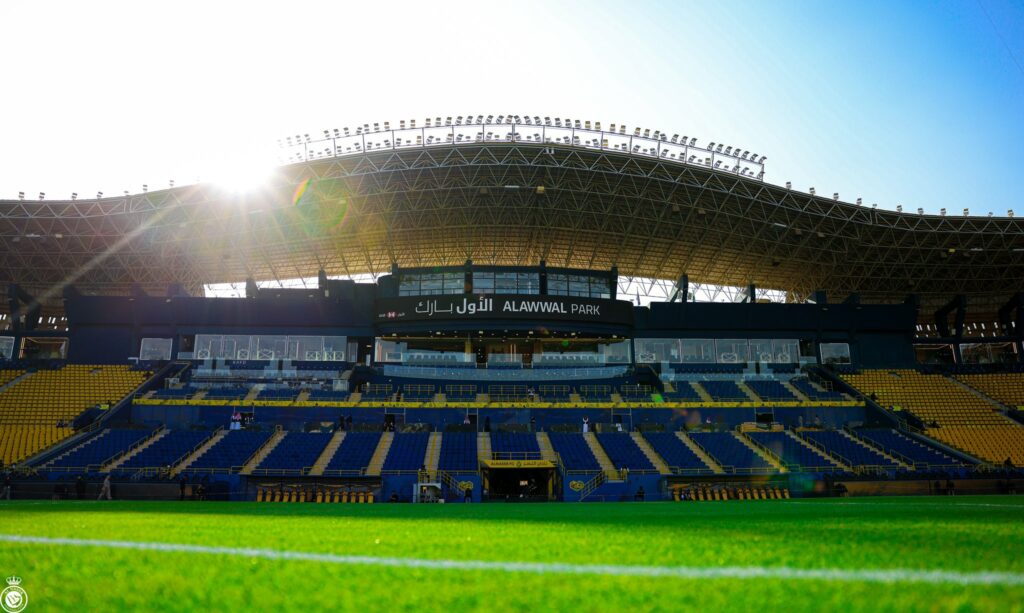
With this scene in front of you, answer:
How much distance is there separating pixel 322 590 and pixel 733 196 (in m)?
55.4

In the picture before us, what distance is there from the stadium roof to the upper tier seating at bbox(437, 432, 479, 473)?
20583 mm

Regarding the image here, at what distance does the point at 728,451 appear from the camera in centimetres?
4016

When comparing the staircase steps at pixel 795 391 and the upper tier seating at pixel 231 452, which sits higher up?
the staircase steps at pixel 795 391

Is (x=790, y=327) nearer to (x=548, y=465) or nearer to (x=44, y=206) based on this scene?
(x=548, y=465)

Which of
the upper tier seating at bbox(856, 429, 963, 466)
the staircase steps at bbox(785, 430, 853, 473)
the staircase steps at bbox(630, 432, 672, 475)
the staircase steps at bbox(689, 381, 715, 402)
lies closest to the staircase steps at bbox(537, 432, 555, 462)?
the staircase steps at bbox(630, 432, 672, 475)

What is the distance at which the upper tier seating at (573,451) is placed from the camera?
3741 centimetres

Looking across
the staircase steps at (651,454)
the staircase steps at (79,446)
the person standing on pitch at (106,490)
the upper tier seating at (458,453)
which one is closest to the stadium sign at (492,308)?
the upper tier seating at (458,453)

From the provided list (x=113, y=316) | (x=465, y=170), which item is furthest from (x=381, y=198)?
(x=113, y=316)

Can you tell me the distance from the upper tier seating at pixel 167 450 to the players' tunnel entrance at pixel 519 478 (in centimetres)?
1781

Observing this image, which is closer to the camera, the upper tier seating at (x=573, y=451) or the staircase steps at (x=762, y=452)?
the upper tier seating at (x=573, y=451)

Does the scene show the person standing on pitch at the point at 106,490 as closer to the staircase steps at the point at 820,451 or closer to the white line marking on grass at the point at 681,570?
the white line marking on grass at the point at 681,570

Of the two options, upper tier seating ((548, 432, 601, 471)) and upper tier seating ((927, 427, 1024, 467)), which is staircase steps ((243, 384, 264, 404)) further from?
upper tier seating ((927, 427, 1024, 467))

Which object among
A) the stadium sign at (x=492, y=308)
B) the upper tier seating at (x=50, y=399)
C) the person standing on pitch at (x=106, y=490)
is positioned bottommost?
the person standing on pitch at (x=106, y=490)

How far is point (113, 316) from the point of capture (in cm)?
5503
